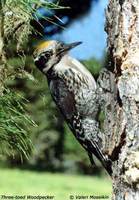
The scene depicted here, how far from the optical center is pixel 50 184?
41.2 feet

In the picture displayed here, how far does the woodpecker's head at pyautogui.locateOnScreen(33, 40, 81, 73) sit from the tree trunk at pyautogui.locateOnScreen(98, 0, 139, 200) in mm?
1197

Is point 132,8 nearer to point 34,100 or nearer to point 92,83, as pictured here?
point 92,83

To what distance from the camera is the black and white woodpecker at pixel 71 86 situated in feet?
16.3

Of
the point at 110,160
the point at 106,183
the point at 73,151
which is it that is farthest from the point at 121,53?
the point at 73,151

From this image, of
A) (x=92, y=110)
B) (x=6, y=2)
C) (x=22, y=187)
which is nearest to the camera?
(x=6, y=2)

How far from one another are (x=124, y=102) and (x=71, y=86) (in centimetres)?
154

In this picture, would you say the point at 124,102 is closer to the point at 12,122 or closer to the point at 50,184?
the point at 12,122

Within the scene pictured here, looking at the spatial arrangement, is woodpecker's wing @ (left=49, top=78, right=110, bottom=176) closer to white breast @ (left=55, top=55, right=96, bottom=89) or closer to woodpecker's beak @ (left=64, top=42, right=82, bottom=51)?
white breast @ (left=55, top=55, right=96, bottom=89)

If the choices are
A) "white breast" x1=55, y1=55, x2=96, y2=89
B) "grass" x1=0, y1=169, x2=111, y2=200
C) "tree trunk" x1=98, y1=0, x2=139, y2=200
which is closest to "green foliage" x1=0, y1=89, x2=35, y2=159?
"tree trunk" x1=98, y1=0, x2=139, y2=200

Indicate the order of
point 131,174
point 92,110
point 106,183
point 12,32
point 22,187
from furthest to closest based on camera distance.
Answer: point 106,183
point 22,187
point 92,110
point 12,32
point 131,174

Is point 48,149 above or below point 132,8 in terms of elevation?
below

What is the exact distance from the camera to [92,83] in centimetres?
500

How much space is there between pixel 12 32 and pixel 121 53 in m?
0.87

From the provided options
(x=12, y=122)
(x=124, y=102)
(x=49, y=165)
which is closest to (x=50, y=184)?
(x=49, y=165)
